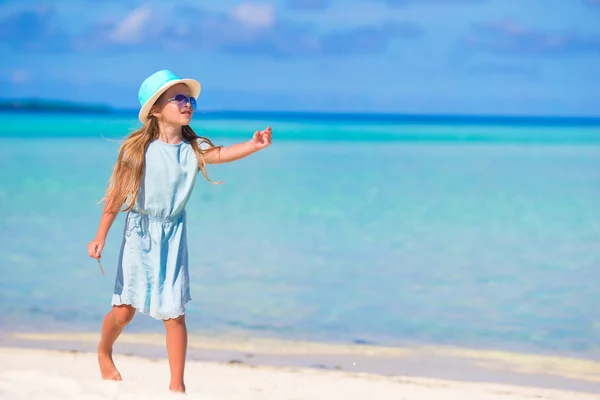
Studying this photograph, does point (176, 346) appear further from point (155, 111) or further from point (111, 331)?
point (155, 111)

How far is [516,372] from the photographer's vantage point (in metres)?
4.43

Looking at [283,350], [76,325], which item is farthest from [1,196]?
[283,350]

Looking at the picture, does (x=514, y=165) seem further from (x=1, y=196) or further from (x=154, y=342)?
(x=154, y=342)

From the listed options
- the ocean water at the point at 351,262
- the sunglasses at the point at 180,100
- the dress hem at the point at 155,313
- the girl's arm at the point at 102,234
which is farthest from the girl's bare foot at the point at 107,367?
the ocean water at the point at 351,262

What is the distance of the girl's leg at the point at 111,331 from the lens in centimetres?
338

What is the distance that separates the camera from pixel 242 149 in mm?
3234

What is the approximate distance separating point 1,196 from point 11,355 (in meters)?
7.90

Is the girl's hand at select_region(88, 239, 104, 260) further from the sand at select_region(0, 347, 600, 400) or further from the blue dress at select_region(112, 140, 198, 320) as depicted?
the sand at select_region(0, 347, 600, 400)

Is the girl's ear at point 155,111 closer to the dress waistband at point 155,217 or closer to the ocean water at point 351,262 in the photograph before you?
the dress waistband at point 155,217

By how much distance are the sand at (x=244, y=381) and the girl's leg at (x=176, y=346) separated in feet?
0.37

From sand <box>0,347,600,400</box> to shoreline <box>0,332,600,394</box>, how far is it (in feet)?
0.38

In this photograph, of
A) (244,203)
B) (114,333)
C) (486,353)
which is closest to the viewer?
(114,333)

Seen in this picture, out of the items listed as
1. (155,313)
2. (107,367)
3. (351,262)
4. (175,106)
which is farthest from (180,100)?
(351,262)

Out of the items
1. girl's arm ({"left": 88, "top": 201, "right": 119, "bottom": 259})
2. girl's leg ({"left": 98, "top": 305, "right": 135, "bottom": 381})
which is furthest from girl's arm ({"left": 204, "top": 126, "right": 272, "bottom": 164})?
girl's leg ({"left": 98, "top": 305, "right": 135, "bottom": 381})
